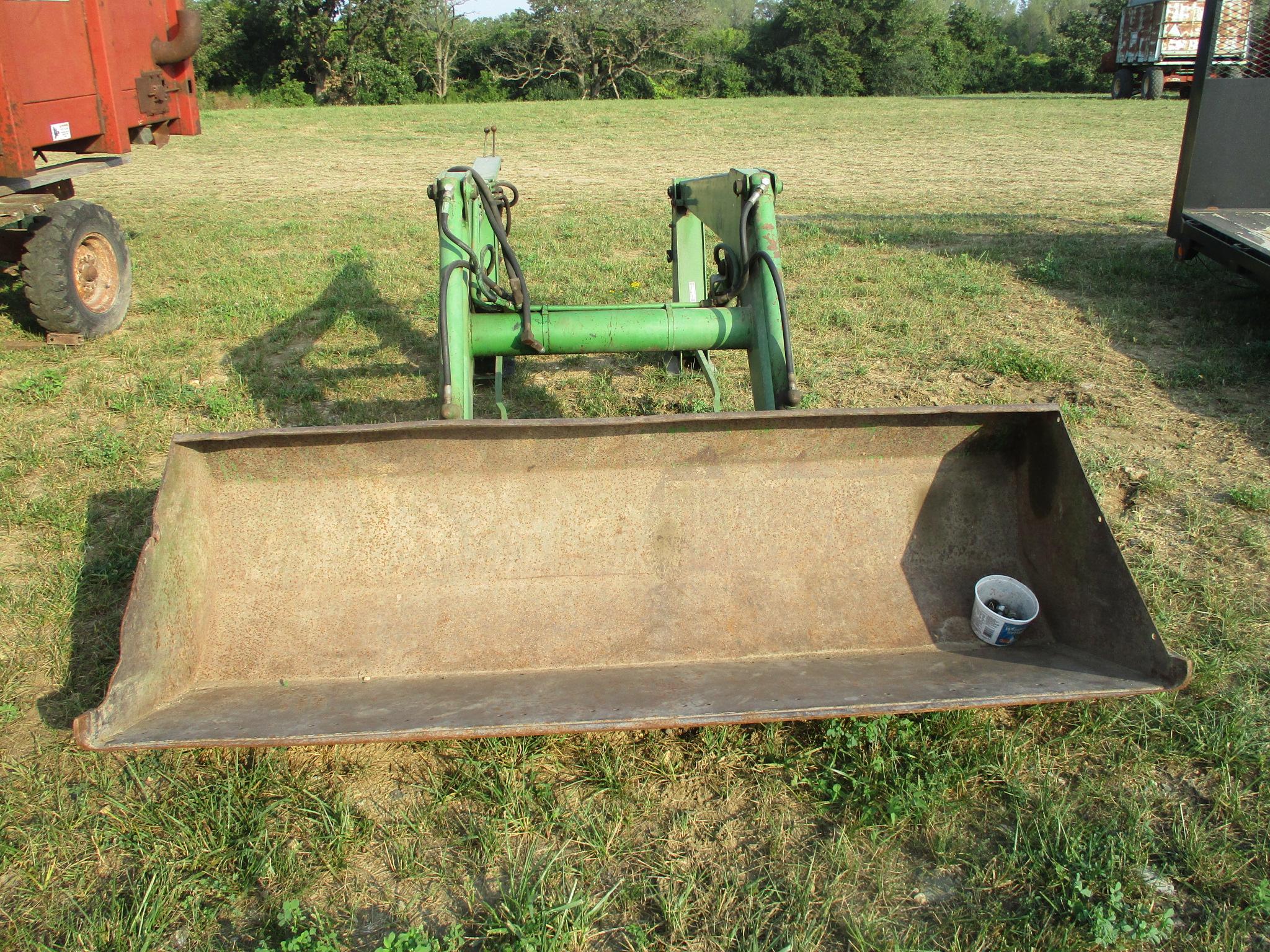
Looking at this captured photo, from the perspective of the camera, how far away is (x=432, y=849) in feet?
7.24

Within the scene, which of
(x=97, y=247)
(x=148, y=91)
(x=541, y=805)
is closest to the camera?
(x=541, y=805)

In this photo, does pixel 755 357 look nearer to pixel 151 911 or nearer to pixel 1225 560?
pixel 1225 560

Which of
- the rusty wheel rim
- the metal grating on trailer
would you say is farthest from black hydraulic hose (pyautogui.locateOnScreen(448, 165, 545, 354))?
the metal grating on trailer

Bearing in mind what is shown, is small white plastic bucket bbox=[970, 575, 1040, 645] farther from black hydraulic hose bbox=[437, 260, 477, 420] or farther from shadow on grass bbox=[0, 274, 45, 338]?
shadow on grass bbox=[0, 274, 45, 338]

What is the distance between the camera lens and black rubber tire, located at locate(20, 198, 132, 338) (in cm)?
539

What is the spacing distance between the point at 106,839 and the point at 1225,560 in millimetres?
3721

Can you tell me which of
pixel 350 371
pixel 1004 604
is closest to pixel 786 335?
pixel 1004 604

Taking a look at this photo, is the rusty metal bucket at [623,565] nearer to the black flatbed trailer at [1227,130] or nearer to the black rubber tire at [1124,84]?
the black flatbed trailer at [1227,130]

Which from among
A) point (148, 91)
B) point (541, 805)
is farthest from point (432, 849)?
point (148, 91)

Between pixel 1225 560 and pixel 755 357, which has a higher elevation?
pixel 755 357

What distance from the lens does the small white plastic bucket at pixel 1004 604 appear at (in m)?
2.55

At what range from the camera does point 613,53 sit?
132ft

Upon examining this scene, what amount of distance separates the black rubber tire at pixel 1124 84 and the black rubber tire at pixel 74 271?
28.7m

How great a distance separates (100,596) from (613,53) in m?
41.6
